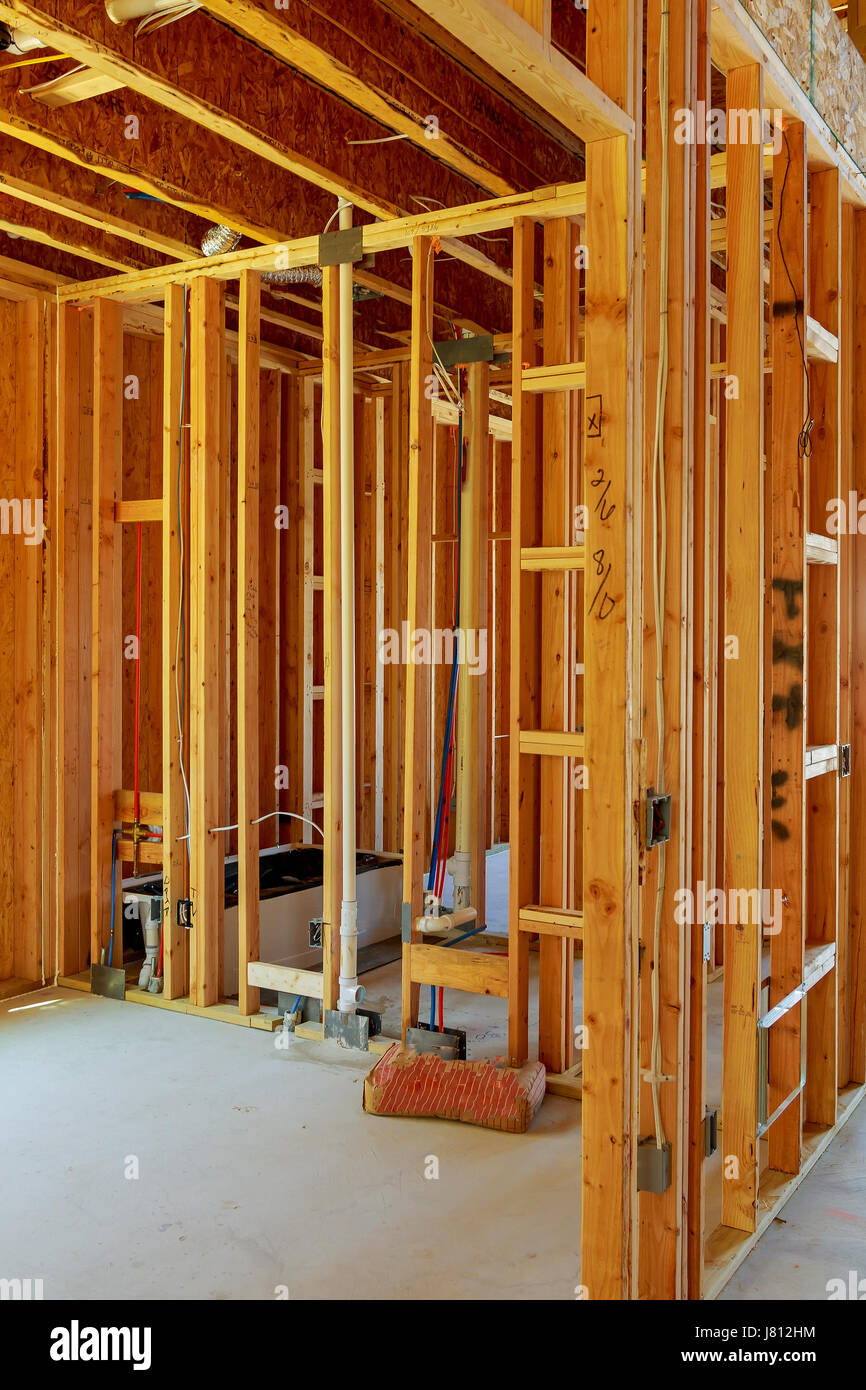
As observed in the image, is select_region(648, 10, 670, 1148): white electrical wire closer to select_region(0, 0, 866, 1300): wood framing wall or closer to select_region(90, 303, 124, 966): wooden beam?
select_region(0, 0, 866, 1300): wood framing wall

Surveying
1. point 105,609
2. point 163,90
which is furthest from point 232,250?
point 105,609

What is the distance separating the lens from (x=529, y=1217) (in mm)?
2699

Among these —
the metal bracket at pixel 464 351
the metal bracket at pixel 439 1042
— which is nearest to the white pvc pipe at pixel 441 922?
the metal bracket at pixel 439 1042

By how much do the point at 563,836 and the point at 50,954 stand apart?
2482 millimetres

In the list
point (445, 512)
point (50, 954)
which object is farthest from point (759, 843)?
point (445, 512)

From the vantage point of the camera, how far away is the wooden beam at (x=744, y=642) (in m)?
2.61

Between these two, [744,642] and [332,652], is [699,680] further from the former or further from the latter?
[332,652]

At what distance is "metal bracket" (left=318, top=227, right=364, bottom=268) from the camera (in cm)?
390

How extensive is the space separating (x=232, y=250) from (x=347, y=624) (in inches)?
68.0

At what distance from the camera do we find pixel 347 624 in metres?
3.98

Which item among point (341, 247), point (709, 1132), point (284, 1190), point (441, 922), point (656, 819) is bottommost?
point (284, 1190)

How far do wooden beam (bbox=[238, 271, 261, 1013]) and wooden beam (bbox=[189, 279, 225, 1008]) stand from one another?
153 millimetres

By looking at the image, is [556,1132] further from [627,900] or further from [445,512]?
[445,512]

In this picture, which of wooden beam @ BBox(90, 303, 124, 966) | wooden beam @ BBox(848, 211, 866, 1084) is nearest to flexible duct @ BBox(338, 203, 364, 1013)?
wooden beam @ BBox(90, 303, 124, 966)
